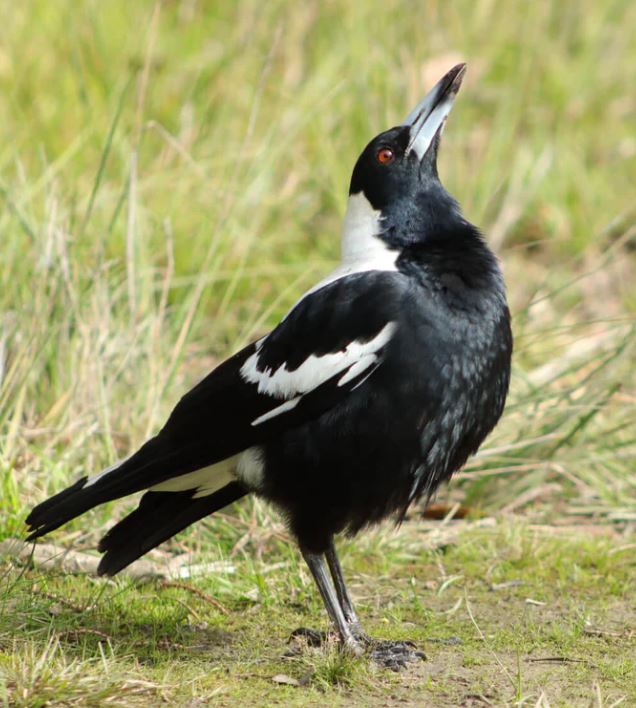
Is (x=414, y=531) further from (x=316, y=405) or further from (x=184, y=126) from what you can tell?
(x=184, y=126)

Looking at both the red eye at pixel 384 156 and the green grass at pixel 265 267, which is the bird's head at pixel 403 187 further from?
the green grass at pixel 265 267

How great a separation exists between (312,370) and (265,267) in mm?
1529

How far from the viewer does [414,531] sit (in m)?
3.39

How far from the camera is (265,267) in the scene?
409cm

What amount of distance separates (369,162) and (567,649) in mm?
1240

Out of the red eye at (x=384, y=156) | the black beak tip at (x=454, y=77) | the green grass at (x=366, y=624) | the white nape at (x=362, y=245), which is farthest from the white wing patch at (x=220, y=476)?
the black beak tip at (x=454, y=77)

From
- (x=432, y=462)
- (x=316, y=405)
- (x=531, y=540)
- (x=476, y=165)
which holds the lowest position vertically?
(x=531, y=540)

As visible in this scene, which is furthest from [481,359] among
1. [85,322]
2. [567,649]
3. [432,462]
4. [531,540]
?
[85,322]

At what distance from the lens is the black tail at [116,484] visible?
2633 mm

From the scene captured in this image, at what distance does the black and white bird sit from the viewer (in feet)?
8.25

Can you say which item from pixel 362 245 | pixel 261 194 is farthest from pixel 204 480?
pixel 261 194

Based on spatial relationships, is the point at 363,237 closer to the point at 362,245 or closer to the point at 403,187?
the point at 362,245

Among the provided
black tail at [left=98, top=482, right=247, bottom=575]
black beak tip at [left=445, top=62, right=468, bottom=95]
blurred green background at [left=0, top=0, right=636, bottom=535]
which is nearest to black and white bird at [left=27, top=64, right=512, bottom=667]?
black tail at [left=98, top=482, right=247, bottom=575]

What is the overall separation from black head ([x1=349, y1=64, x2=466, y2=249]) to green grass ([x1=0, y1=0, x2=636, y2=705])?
58 cm
